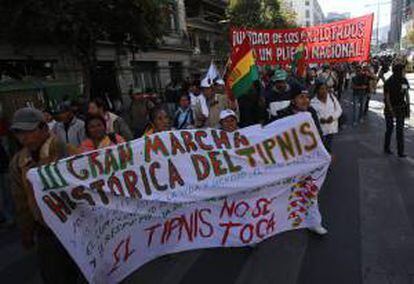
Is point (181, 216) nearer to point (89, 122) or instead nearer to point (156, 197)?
point (156, 197)

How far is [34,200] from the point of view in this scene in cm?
281

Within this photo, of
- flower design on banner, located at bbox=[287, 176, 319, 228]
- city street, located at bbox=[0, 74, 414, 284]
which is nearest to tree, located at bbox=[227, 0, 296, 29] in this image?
city street, located at bbox=[0, 74, 414, 284]

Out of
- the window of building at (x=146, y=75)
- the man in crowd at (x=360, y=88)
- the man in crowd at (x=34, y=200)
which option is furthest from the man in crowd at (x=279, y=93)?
the window of building at (x=146, y=75)

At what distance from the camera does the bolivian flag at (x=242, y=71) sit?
20.6 feet

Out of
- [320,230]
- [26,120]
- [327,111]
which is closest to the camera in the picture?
[26,120]

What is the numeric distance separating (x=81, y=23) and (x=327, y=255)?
11.0 meters

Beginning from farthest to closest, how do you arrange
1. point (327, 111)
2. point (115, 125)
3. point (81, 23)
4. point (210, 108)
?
point (81, 23) → point (210, 108) → point (327, 111) → point (115, 125)

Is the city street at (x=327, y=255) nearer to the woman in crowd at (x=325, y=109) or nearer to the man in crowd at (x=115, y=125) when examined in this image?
the woman in crowd at (x=325, y=109)

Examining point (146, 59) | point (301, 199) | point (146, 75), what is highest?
point (146, 59)

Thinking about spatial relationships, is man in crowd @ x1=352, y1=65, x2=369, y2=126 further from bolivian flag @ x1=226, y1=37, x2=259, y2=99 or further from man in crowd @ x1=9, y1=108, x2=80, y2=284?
man in crowd @ x1=9, y1=108, x2=80, y2=284

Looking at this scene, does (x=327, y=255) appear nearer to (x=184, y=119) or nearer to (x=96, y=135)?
(x=96, y=135)

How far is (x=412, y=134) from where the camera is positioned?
8.68 m

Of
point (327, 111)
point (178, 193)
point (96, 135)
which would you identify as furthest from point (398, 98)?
point (96, 135)

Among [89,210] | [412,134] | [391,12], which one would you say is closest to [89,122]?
[89,210]
